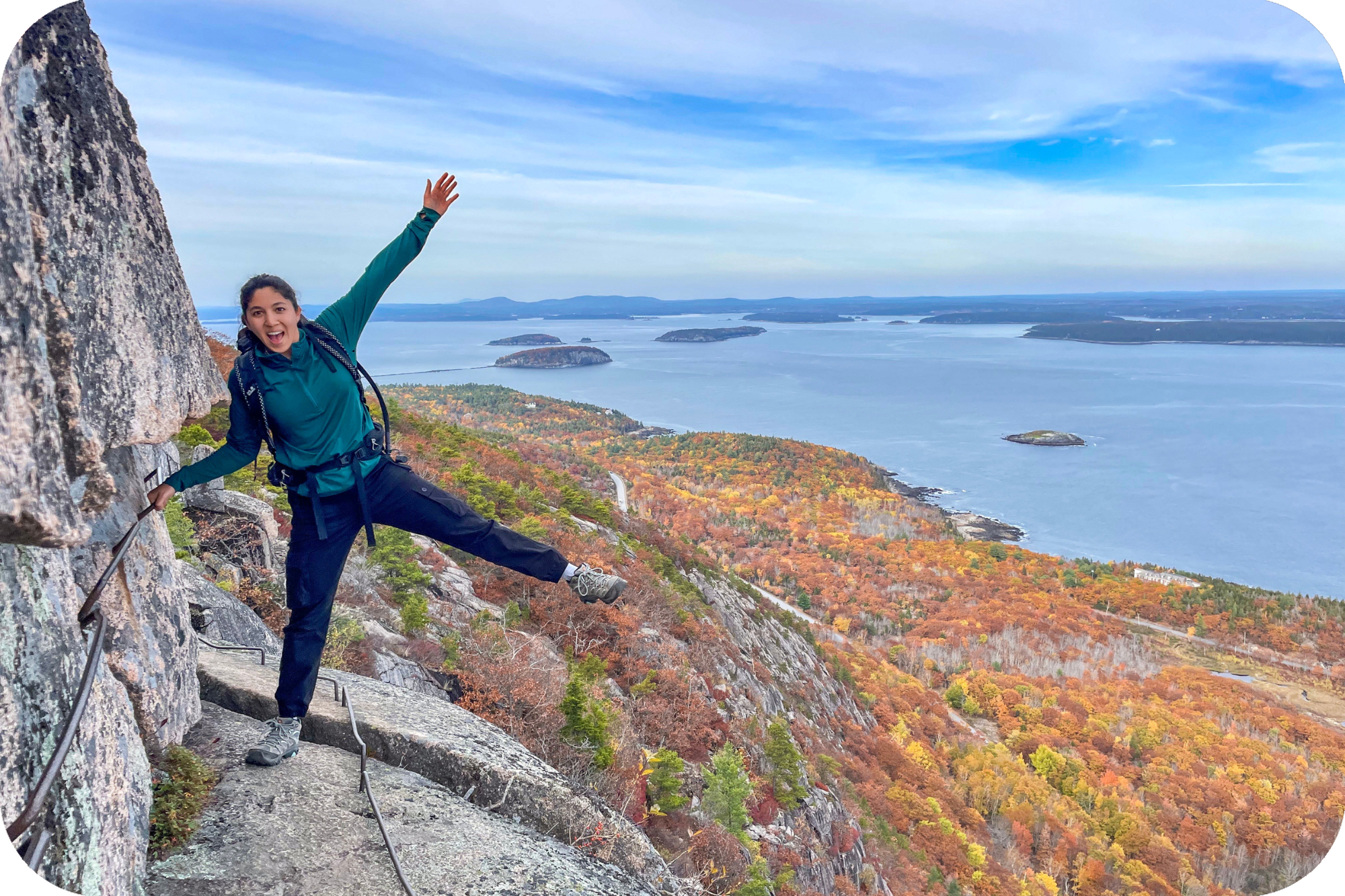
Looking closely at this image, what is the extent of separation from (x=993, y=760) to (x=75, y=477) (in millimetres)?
25838

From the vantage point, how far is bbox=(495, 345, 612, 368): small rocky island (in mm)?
162000

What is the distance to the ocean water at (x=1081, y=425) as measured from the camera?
2375 inches

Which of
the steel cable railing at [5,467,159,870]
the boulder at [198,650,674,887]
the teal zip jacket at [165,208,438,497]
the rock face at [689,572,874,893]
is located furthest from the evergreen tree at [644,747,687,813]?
the steel cable railing at [5,467,159,870]

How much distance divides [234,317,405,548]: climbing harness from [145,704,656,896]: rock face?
126 centimetres

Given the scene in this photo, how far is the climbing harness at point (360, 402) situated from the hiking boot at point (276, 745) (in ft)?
3.46

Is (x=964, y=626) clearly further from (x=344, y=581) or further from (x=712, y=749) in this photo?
(x=344, y=581)

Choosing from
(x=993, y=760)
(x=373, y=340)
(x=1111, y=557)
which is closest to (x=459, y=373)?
(x=373, y=340)

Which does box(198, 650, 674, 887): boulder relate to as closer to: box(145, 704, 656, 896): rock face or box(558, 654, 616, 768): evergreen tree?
box(145, 704, 656, 896): rock face

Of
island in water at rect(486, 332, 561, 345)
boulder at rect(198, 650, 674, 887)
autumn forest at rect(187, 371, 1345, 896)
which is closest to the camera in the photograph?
boulder at rect(198, 650, 674, 887)

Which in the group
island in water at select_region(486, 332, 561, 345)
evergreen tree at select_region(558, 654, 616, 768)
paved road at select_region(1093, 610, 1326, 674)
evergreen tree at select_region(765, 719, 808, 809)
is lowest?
paved road at select_region(1093, 610, 1326, 674)

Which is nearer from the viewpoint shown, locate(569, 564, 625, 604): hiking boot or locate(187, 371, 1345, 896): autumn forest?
locate(569, 564, 625, 604): hiking boot

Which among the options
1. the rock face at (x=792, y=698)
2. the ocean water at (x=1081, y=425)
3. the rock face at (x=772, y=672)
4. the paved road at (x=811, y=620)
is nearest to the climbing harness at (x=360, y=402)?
the rock face at (x=792, y=698)

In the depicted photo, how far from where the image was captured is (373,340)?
7338 inches

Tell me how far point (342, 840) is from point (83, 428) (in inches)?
81.8
